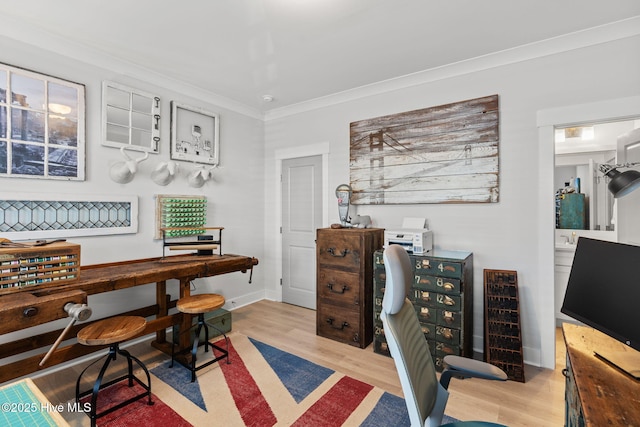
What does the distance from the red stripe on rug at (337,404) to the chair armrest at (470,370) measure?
903 mm

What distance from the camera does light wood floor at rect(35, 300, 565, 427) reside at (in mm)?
1955

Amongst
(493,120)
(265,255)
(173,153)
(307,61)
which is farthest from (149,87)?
(493,120)

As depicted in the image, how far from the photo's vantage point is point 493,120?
2711 mm

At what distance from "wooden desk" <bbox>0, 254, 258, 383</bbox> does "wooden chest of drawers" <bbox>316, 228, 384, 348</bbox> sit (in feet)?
2.50

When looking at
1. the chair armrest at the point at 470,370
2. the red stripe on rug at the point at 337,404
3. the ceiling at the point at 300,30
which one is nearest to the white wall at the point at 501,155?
the ceiling at the point at 300,30

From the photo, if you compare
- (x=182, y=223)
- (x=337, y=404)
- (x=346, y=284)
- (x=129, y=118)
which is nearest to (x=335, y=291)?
(x=346, y=284)

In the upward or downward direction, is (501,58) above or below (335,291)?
above

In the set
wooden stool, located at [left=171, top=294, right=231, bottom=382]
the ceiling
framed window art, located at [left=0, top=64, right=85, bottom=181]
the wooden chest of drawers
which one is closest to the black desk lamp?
the ceiling

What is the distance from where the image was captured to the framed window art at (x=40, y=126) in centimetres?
223

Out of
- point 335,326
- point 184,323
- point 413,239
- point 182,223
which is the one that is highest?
point 182,223

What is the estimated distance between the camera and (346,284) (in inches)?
117

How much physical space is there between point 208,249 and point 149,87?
171cm

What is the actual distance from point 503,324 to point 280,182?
9.75ft

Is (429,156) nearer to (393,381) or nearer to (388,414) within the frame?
(393,381)
